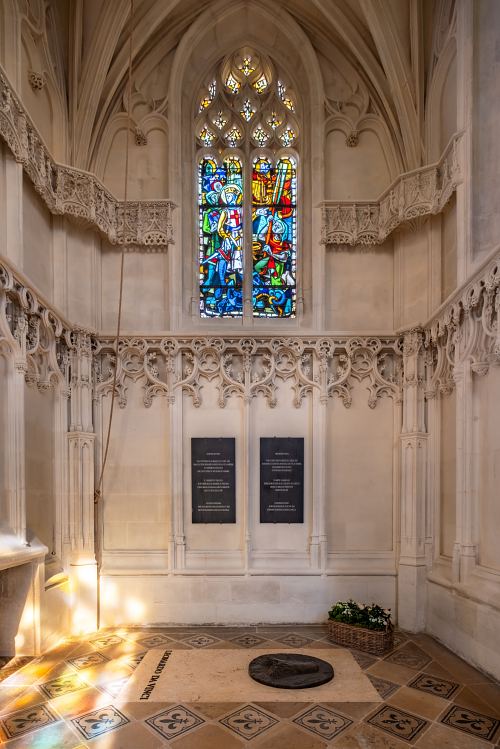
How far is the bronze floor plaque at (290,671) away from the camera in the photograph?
5.27 metres

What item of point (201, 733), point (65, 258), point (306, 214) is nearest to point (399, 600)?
point (201, 733)

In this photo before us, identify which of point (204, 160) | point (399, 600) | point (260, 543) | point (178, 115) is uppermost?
point (178, 115)

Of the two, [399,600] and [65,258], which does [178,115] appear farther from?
[399,600]

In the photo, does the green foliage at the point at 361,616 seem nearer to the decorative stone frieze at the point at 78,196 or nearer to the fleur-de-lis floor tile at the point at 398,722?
the fleur-de-lis floor tile at the point at 398,722

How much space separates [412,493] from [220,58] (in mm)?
7264

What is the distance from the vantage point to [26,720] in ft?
15.3

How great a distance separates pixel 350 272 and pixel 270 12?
4097 mm

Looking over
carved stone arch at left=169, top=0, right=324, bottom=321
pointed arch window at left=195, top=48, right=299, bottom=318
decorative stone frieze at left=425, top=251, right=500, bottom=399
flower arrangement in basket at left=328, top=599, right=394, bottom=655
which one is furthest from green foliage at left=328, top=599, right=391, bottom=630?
carved stone arch at left=169, top=0, right=324, bottom=321

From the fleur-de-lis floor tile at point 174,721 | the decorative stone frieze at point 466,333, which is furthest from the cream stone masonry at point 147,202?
the fleur-de-lis floor tile at point 174,721

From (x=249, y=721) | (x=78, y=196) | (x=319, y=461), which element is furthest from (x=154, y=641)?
(x=78, y=196)

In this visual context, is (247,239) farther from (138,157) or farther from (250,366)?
(138,157)

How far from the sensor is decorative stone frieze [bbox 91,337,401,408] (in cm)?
798

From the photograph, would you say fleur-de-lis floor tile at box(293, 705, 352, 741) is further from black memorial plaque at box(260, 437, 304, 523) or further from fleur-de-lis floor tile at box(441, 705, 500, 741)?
black memorial plaque at box(260, 437, 304, 523)

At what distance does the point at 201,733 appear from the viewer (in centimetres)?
445
